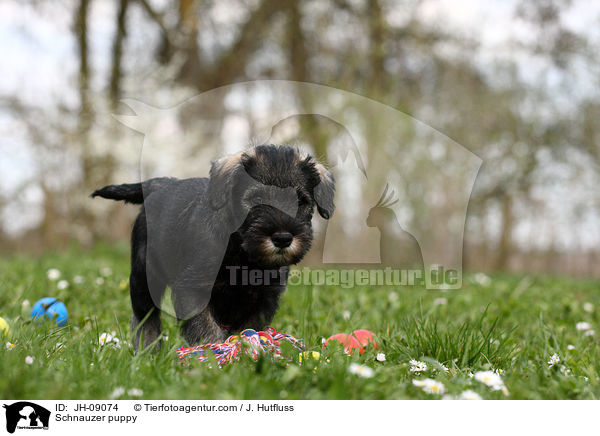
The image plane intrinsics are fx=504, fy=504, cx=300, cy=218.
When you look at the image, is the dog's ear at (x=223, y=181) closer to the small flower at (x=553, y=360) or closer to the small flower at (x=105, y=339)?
the small flower at (x=105, y=339)

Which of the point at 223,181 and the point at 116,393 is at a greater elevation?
the point at 223,181

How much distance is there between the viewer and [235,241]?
266 centimetres

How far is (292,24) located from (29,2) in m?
5.55

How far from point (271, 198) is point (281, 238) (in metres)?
0.26

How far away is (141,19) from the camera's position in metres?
11.7

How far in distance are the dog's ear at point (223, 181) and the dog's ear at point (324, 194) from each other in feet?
1.47

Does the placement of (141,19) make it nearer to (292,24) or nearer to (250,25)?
(250,25)

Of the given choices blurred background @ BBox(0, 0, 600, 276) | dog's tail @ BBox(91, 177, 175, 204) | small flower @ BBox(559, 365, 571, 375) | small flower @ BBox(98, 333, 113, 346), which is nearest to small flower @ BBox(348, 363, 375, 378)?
→ small flower @ BBox(559, 365, 571, 375)

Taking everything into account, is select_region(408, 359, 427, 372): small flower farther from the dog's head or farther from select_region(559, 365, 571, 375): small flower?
the dog's head

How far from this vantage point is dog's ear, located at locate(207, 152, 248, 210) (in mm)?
2715

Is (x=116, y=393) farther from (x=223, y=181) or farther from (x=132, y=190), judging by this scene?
(x=132, y=190)
